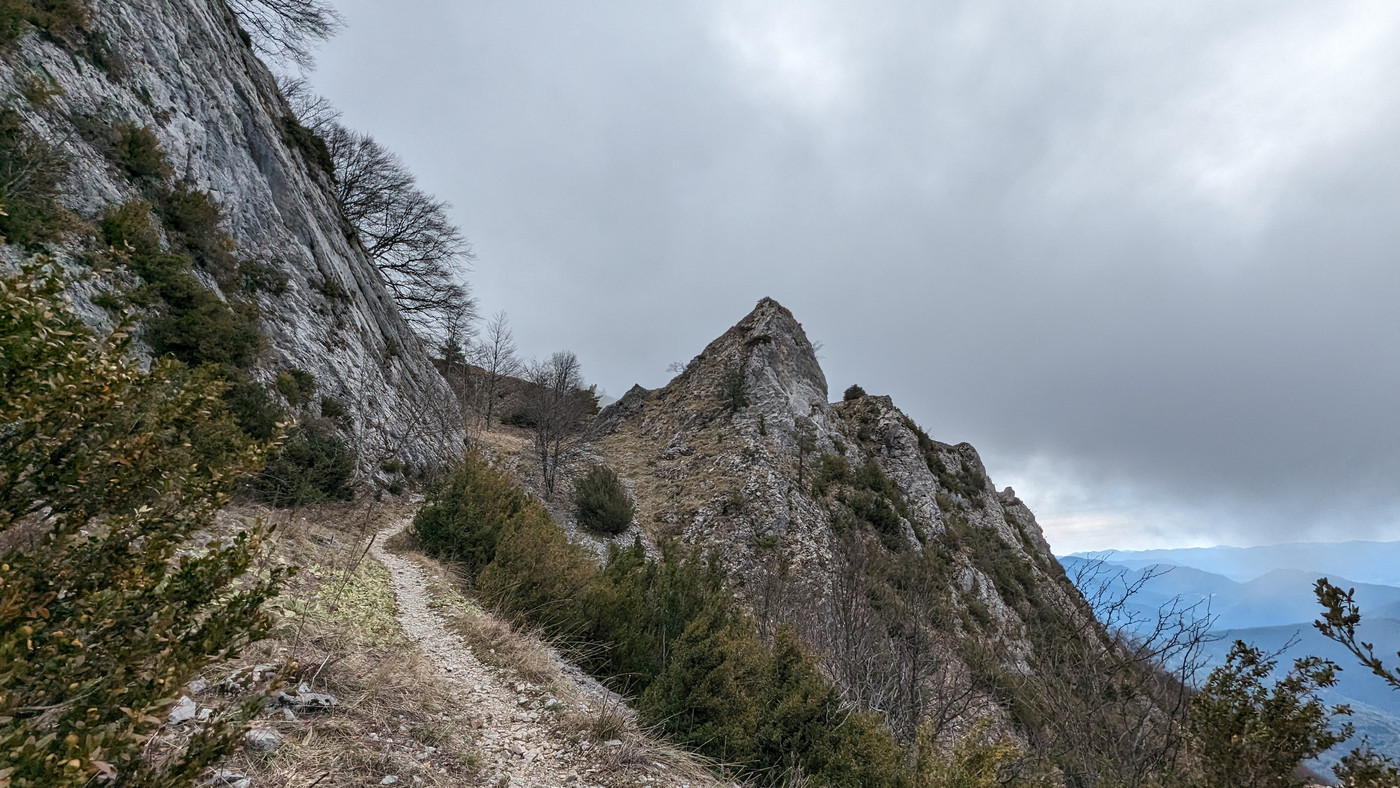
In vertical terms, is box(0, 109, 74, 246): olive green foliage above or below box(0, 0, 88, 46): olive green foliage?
below

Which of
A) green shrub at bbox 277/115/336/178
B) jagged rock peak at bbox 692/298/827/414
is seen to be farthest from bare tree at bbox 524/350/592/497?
green shrub at bbox 277/115/336/178

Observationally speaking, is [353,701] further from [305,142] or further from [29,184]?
[305,142]

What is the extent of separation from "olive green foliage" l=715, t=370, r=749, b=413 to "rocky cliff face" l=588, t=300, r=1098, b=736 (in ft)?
0.46

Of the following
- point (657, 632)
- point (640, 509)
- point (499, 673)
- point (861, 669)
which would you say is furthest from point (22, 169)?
point (640, 509)

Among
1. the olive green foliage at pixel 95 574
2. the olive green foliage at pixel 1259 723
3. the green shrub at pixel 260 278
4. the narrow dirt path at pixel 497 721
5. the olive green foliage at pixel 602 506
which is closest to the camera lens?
the olive green foliage at pixel 95 574

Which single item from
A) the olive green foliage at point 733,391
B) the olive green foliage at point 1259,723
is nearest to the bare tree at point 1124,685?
the olive green foliage at point 1259,723

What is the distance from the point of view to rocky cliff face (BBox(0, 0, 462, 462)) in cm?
846

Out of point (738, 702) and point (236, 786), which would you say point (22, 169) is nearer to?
point (236, 786)

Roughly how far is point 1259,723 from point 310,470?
11.4m

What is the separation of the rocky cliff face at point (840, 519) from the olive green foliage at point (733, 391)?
14 centimetres

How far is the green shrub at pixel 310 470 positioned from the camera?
781 cm

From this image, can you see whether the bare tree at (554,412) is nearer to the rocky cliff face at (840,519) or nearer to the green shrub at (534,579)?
the rocky cliff face at (840,519)

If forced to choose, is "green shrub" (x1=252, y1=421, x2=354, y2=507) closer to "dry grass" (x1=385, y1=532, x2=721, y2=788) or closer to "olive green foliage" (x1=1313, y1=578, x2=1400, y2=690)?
"dry grass" (x1=385, y1=532, x2=721, y2=788)

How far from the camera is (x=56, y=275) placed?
73.5 inches
